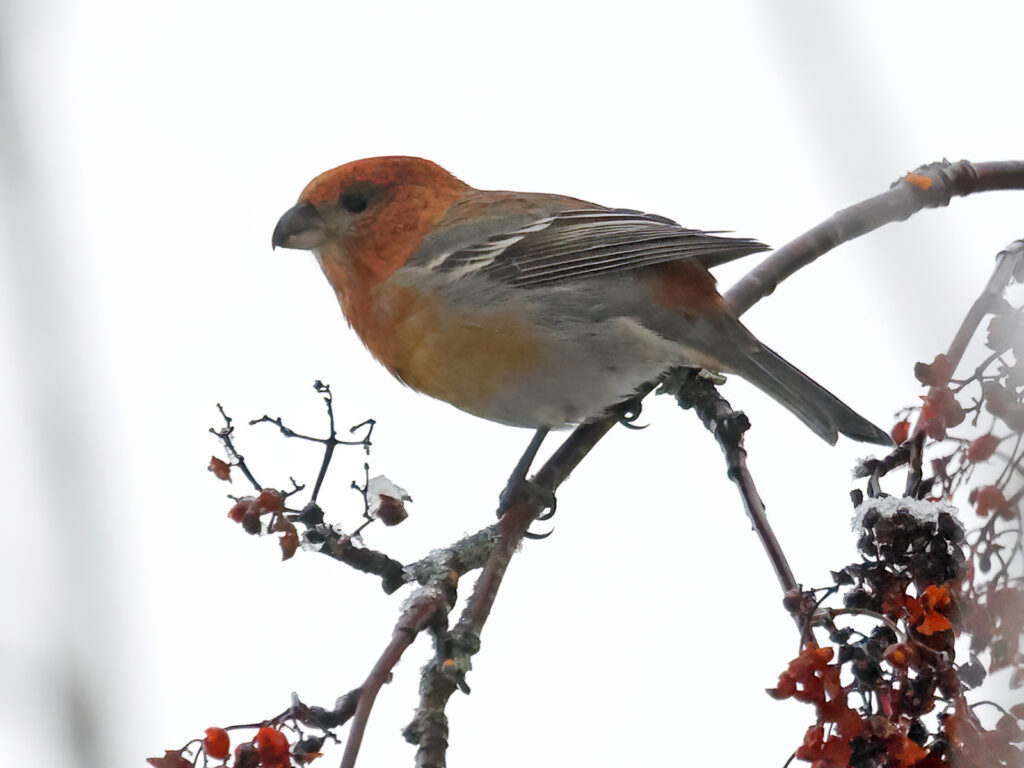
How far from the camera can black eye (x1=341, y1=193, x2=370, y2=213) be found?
3.97 metres

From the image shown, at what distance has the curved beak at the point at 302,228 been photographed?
3.87m

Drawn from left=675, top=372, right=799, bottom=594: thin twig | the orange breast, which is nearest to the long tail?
left=675, top=372, right=799, bottom=594: thin twig

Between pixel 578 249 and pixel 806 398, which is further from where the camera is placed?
pixel 578 249

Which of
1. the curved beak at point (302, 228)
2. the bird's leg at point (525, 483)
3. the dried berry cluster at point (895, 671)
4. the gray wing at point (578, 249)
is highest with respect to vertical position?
the curved beak at point (302, 228)

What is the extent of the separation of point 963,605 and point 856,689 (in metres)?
0.24

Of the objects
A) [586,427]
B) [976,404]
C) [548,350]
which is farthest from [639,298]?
[976,404]

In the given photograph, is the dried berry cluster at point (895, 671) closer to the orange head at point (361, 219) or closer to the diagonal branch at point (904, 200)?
the diagonal branch at point (904, 200)

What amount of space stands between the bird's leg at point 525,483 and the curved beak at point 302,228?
105 cm

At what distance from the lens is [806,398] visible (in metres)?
3.38

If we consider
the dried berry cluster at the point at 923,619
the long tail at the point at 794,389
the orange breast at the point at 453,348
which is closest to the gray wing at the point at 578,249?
the orange breast at the point at 453,348

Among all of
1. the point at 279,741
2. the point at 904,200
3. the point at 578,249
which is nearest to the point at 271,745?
the point at 279,741

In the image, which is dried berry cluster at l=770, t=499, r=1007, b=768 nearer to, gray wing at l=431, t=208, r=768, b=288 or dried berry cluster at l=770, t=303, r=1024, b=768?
dried berry cluster at l=770, t=303, r=1024, b=768

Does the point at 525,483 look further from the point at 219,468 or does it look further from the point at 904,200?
the point at 904,200

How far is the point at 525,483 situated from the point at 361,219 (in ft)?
4.87
